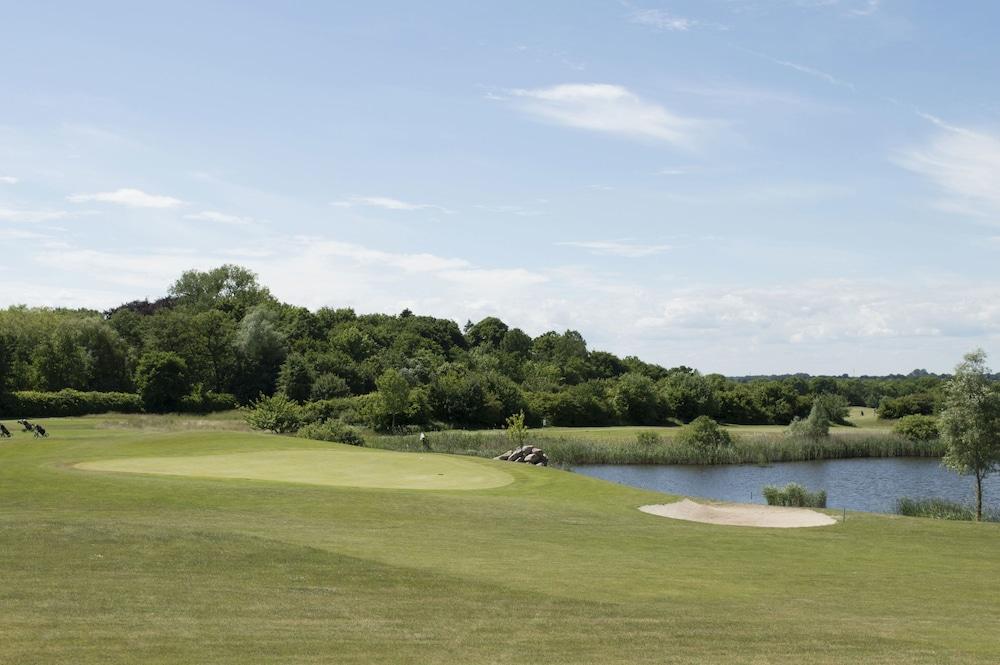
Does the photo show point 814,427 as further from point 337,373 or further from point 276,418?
point 337,373

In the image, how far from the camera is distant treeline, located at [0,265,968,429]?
8312 cm

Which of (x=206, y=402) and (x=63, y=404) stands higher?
(x=206, y=402)

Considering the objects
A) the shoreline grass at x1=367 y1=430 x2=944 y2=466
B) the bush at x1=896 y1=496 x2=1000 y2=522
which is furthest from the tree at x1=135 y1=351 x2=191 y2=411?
the bush at x1=896 y1=496 x2=1000 y2=522

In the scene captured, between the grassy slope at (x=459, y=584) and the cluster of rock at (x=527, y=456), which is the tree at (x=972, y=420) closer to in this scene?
the grassy slope at (x=459, y=584)

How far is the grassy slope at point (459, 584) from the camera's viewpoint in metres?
10.4

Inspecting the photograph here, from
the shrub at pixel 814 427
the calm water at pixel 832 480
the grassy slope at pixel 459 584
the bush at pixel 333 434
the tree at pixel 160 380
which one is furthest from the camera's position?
the tree at pixel 160 380

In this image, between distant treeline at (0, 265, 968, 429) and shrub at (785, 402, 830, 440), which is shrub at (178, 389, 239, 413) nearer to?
distant treeline at (0, 265, 968, 429)

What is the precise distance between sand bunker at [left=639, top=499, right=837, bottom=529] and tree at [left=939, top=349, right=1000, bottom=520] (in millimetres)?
13090

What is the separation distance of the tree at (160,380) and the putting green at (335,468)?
1948 inches

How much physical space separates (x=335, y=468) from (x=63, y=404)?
169 feet

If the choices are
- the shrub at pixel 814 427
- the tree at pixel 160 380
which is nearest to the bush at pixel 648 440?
the shrub at pixel 814 427

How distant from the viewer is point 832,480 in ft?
167

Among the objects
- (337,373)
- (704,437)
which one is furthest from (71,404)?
(704,437)

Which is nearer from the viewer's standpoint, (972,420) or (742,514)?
(742,514)
